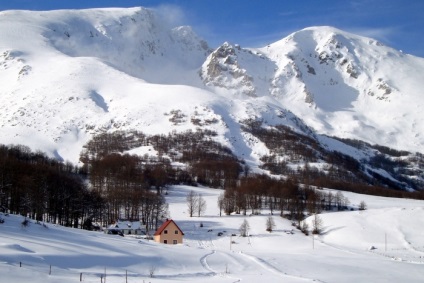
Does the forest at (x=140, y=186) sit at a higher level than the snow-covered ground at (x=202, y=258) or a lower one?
Result: higher

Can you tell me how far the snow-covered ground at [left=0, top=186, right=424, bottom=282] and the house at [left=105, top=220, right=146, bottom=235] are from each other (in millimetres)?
11125

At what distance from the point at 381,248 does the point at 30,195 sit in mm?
52628

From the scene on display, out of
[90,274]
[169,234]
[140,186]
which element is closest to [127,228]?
[169,234]

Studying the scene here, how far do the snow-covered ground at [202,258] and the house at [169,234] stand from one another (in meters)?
3.31

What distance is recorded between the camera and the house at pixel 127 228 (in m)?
88.3

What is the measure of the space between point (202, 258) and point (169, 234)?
1222 inches

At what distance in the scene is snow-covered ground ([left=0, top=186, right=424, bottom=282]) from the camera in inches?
1379

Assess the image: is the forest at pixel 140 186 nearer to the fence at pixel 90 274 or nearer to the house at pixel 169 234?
the house at pixel 169 234

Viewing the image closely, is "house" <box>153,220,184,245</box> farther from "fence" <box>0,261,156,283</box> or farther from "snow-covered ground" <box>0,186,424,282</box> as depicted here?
"fence" <box>0,261,156,283</box>

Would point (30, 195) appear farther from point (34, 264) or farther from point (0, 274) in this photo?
point (0, 274)

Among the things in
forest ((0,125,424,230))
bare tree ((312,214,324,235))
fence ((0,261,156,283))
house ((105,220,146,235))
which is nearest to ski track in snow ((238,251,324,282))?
fence ((0,261,156,283))

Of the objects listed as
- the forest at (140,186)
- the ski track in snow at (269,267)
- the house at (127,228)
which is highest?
the forest at (140,186)

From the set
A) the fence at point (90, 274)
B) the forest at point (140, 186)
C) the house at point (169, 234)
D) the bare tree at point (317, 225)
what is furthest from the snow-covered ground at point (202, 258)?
the forest at point (140, 186)

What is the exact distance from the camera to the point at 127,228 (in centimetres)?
9019
